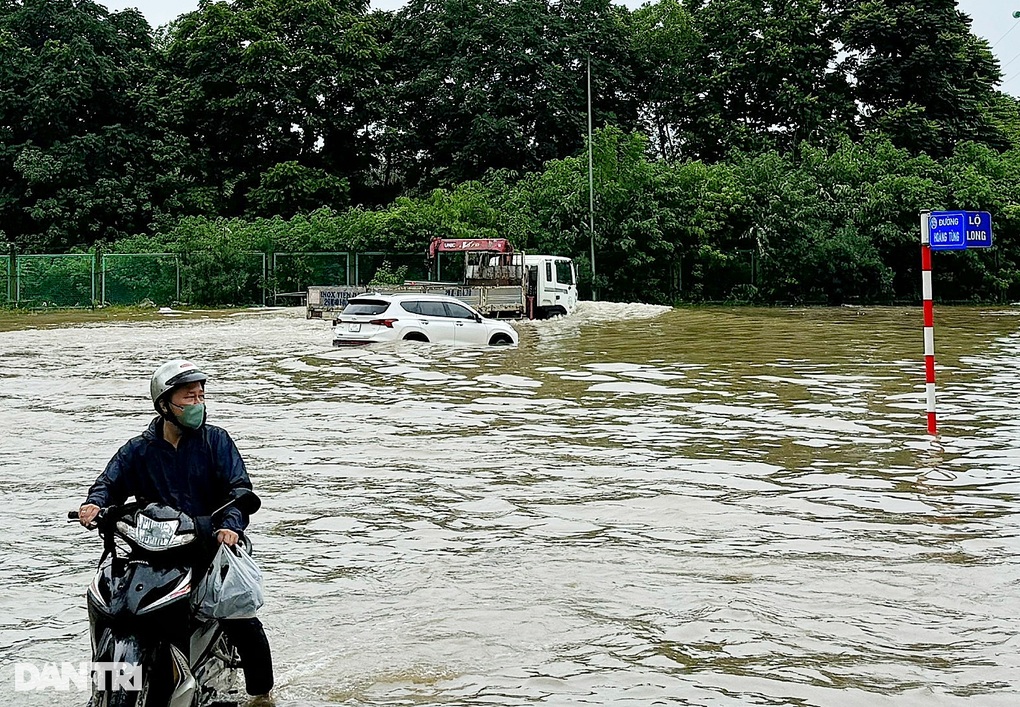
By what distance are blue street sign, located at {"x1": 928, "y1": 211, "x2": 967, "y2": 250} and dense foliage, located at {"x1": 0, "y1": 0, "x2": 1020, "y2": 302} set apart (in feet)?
126

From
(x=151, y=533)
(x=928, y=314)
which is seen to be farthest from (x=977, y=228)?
(x=151, y=533)

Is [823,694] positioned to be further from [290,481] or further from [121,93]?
[121,93]

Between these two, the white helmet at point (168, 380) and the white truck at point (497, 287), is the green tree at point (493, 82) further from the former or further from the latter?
the white helmet at point (168, 380)

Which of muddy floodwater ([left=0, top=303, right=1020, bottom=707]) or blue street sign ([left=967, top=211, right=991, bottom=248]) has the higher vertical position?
blue street sign ([left=967, top=211, right=991, bottom=248])

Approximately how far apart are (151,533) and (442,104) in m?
59.3

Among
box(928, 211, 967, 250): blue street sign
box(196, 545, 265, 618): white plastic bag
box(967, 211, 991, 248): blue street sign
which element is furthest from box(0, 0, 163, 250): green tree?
box(196, 545, 265, 618): white plastic bag

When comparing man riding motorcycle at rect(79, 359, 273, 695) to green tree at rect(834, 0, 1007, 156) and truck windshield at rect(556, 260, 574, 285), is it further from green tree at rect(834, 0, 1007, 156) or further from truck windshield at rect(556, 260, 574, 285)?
green tree at rect(834, 0, 1007, 156)

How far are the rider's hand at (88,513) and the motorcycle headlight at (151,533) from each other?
0.16 meters

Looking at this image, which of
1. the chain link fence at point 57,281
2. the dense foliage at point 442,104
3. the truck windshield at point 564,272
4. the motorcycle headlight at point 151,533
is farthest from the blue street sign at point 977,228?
the chain link fence at point 57,281

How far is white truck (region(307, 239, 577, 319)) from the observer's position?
35812 mm

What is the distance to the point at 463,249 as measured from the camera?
39.1 m

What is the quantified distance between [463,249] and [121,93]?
29162mm

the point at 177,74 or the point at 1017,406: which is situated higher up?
the point at 177,74

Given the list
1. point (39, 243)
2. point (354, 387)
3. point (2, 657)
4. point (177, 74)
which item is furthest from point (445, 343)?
point (177, 74)
